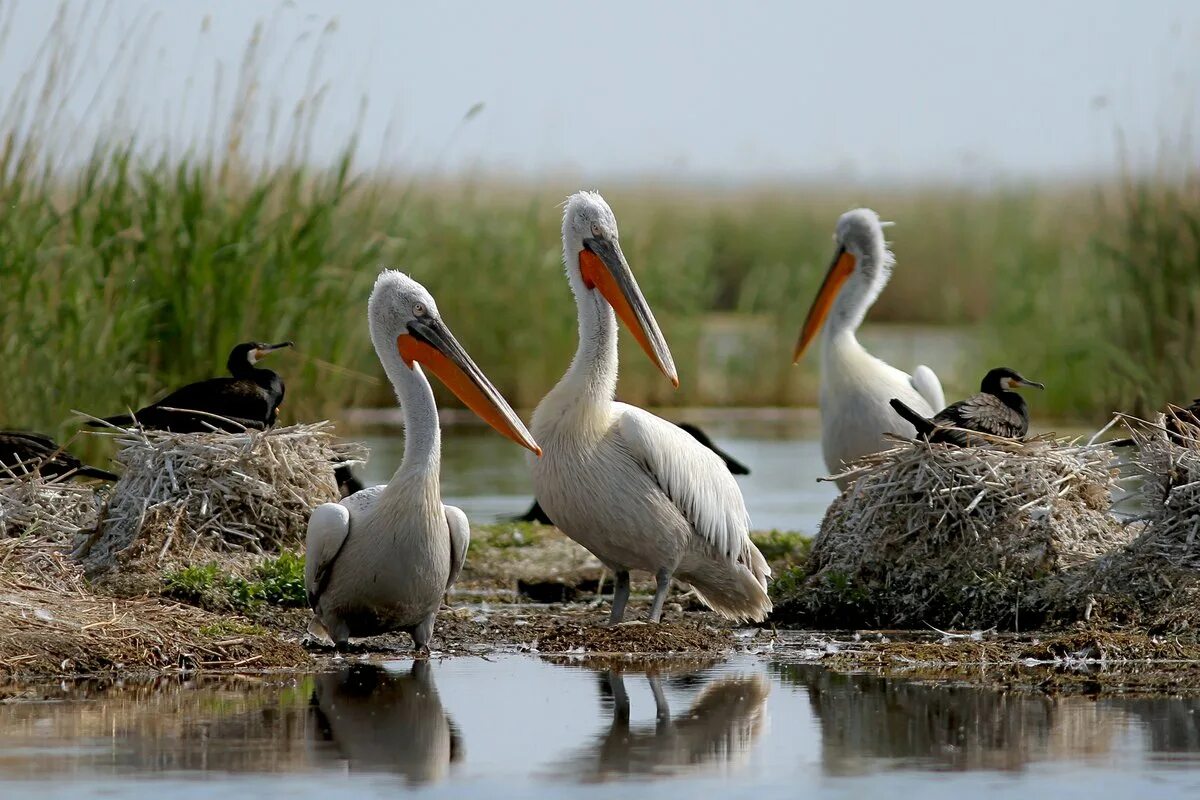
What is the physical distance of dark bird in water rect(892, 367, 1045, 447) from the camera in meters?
7.60

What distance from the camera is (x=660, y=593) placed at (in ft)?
23.2

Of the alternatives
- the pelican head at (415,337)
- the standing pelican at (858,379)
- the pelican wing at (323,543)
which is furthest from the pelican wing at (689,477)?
the standing pelican at (858,379)

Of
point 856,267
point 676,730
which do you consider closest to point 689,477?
point 676,730

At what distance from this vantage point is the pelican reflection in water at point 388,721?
4855mm

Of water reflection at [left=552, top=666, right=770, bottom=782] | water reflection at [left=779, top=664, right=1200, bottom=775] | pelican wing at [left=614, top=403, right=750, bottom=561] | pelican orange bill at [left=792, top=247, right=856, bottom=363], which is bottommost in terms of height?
water reflection at [left=552, top=666, right=770, bottom=782]

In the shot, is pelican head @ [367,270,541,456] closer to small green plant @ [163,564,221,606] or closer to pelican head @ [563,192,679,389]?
pelican head @ [563,192,679,389]

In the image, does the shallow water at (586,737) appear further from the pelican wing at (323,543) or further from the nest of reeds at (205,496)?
the nest of reeds at (205,496)

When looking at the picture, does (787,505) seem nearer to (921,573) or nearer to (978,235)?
(921,573)

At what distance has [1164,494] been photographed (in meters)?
7.02

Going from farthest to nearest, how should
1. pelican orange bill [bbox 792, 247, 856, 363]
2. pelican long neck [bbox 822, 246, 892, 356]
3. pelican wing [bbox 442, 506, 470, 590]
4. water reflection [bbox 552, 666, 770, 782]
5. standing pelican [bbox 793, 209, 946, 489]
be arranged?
1. pelican orange bill [bbox 792, 247, 856, 363]
2. pelican long neck [bbox 822, 246, 892, 356]
3. standing pelican [bbox 793, 209, 946, 489]
4. pelican wing [bbox 442, 506, 470, 590]
5. water reflection [bbox 552, 666, 770, 782]

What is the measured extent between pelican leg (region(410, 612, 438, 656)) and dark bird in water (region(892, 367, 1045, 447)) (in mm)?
2110

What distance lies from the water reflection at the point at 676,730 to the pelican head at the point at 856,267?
381cm

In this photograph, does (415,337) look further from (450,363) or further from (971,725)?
(971,725)

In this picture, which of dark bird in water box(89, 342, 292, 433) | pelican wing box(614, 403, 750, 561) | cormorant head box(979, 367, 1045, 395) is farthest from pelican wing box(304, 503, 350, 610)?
cormorant head box(979, 367, 1045, 395)
